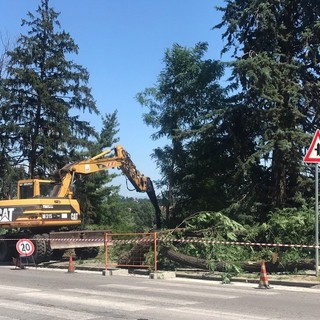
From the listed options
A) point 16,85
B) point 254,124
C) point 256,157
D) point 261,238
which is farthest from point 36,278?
point 16,85

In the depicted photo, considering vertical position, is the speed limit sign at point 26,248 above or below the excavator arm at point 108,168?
below

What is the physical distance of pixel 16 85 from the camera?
105ft

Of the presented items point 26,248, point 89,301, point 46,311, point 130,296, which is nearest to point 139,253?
point 26,248

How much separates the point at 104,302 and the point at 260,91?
13.2 meters

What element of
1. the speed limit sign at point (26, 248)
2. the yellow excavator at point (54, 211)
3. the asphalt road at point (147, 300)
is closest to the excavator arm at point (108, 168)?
the yellow excavator at point (54, 211)

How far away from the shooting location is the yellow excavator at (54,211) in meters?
20.6

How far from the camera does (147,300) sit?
10.6 m

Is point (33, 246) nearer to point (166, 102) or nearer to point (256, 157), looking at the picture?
point (256, 157)

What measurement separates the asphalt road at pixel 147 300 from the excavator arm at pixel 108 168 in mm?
7392

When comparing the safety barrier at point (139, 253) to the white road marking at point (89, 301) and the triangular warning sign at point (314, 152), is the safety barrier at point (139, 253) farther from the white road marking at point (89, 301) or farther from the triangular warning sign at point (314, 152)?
the triangular warning sign at point (314, 152)

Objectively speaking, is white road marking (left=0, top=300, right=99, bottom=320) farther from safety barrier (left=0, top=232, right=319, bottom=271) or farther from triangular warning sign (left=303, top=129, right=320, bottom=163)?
triangular warning sign (left=303, top=129, right=320, bottom=163)

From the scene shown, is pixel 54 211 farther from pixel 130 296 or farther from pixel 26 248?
pixel 130 296

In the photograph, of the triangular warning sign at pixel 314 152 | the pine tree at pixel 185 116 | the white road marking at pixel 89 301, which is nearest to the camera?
the white road marking at pixel 89 301

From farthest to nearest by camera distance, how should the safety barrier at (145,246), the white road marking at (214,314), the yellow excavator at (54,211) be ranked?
the yellow excavator at (54,211) → the safety barrier at (145,246) → the white road marking at (214,314)
